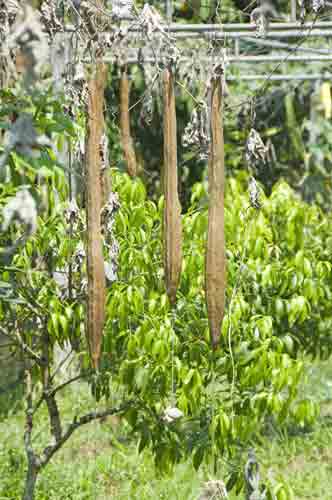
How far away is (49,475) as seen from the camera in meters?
5.25

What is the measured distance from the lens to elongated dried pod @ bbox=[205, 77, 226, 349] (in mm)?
2008

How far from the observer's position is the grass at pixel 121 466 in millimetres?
5020

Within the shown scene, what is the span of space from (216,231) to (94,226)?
0.27 meters

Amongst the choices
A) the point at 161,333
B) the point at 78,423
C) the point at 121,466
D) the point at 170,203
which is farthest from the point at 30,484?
the point at 121,466

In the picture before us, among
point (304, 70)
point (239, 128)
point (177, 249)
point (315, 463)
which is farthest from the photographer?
point (239, 128)

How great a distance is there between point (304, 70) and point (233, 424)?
6161 mm

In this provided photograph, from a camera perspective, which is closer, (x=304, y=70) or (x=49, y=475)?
(x=49, y=475)

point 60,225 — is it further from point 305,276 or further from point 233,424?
point 305,276

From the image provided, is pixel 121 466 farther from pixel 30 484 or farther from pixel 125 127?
pixel 125 127

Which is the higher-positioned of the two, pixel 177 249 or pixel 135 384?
pixel 177 249

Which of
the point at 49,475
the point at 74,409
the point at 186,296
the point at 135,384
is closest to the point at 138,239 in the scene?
the point at 186,296

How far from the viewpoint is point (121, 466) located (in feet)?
18.8

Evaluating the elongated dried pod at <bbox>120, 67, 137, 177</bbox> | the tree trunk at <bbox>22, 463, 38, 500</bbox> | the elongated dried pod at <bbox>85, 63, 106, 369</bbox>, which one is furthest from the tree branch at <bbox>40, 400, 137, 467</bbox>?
the elongated dried pod at <bbox>85, 63, 106, 369</bbox>

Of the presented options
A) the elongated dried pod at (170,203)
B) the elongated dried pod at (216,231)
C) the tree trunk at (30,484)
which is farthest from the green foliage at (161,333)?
the elongated dried pod at (216,231)
